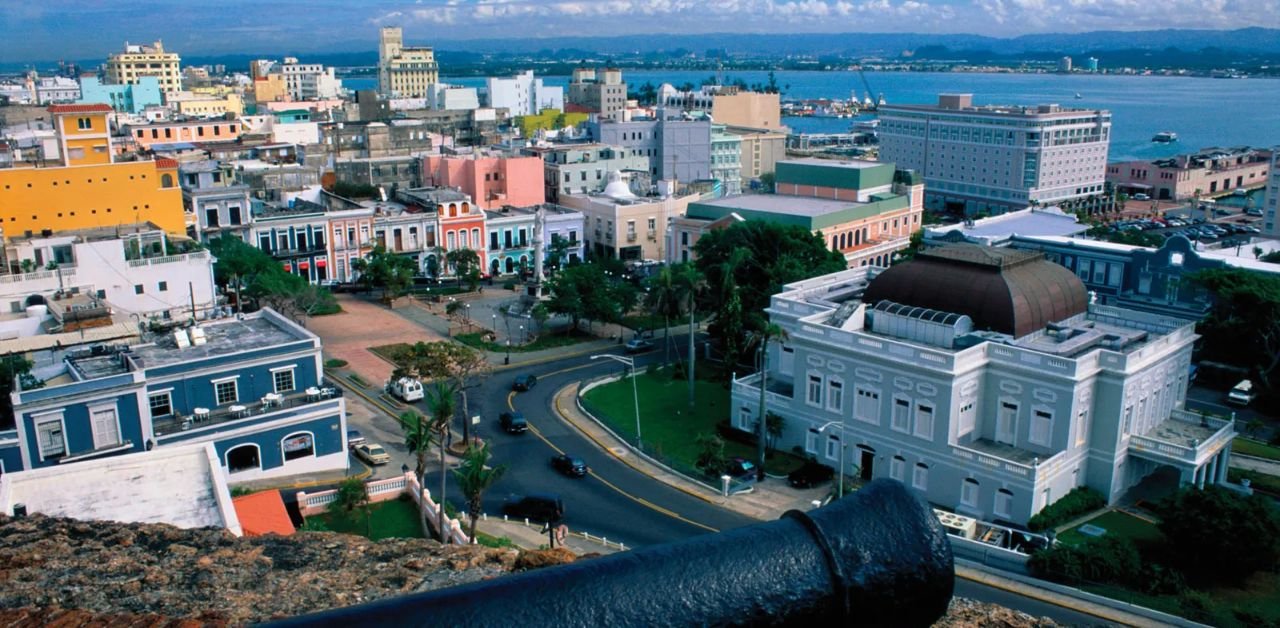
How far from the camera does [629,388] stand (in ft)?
145

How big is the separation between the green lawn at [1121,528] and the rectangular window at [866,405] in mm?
6856

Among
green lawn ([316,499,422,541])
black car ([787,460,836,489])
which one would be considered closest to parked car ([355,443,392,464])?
green lawn ([316,499,422,541])

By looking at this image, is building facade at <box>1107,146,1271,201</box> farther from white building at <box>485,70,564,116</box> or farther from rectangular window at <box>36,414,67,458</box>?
rectangular window at <box>36,414,67,458</box>

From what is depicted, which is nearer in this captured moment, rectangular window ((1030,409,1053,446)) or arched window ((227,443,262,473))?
rectangular window ((1030,409,1053,446))

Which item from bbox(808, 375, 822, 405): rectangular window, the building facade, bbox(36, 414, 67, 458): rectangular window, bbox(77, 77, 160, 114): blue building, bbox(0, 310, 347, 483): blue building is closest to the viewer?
bbox(36, 414, 67, 458): rectangular window

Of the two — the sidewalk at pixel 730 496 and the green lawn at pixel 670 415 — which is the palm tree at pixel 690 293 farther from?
the sidewalk at pixel 730 496

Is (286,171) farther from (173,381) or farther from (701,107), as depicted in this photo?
(701,107)

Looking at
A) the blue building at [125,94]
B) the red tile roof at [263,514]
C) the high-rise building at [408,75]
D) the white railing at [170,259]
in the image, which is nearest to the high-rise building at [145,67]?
the blue building at [125,94]

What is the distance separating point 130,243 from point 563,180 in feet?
123

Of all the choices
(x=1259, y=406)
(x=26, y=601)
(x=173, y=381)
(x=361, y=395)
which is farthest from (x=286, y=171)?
(x=26, y=601)

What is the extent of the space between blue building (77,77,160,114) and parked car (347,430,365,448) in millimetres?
114198

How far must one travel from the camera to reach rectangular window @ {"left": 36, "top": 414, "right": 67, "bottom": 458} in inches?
1076

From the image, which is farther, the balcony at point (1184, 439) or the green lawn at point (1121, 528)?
the balcony at point (1184, 439)

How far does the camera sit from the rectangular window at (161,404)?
100 ft
